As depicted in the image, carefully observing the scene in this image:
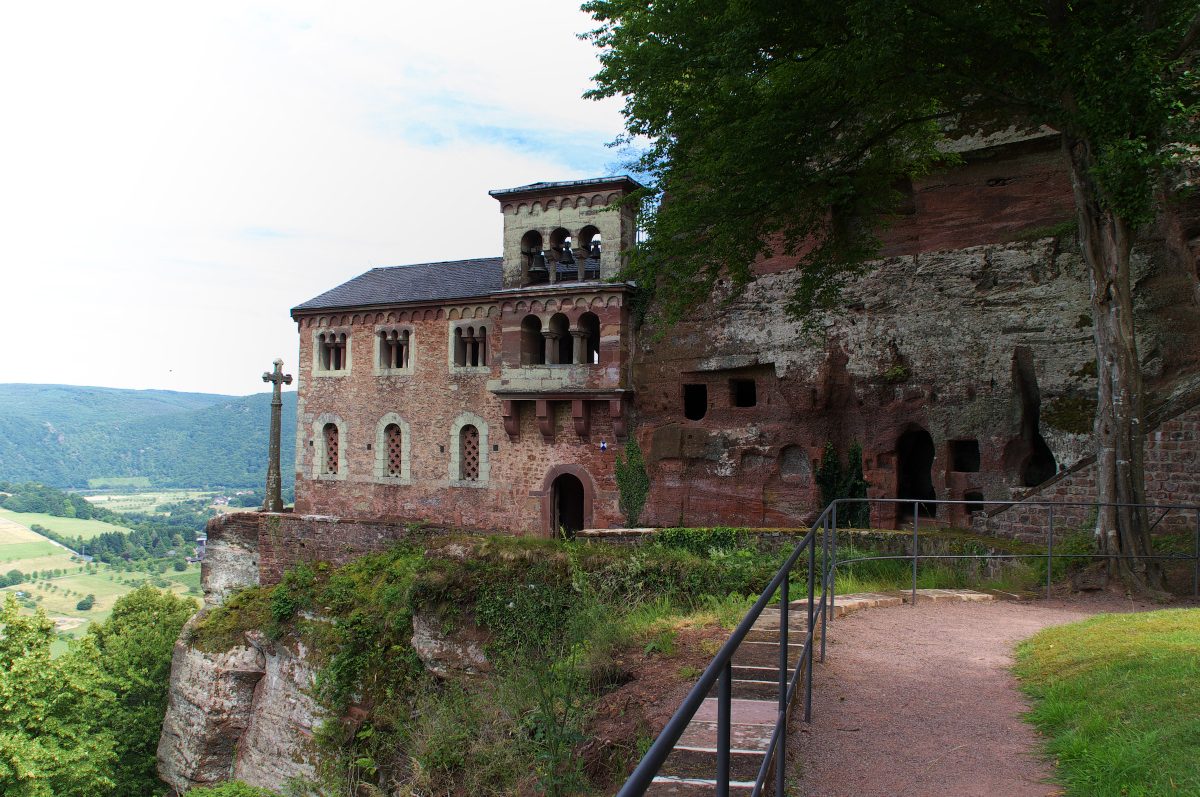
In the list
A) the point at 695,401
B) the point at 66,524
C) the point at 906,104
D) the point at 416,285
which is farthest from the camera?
the point at 66,524

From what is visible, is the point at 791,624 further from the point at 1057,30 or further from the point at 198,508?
the point at 198,508

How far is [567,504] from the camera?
73.9ft

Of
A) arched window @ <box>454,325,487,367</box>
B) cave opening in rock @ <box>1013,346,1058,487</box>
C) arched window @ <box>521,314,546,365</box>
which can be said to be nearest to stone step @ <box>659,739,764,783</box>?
cave opening in rock @ <box>1013,346,1058,487</box>

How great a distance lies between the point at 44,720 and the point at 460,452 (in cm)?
1249

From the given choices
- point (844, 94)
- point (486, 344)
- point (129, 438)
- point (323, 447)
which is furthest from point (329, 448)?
point (129, 438)

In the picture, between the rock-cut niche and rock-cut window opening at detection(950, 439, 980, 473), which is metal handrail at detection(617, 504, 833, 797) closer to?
the rock-cut niche

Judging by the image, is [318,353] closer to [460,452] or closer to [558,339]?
[460,452]

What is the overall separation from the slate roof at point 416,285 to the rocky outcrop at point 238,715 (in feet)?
34.7

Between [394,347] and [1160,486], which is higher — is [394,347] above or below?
above

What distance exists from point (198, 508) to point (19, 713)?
408 feet

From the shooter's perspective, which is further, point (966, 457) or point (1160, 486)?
point (966, 457)

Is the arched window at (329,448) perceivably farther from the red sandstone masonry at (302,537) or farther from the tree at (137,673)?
the tree at (137,673)

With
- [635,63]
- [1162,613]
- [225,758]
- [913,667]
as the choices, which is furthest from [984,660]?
[225,758]

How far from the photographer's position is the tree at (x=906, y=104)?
924cm
